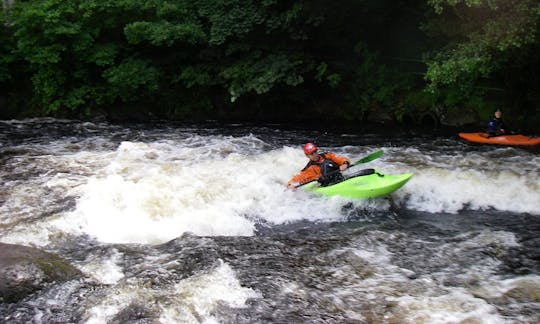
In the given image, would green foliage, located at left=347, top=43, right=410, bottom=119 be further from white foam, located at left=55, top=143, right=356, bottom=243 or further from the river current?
white foam, located at left=55, top=143, right=356, bottom=243

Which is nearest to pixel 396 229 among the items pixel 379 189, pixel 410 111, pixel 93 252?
pixel 379 189

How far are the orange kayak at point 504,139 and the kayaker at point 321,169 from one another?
4.08m

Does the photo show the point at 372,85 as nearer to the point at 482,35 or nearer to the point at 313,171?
the point at 482,35

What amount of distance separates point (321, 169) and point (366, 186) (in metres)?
0.78

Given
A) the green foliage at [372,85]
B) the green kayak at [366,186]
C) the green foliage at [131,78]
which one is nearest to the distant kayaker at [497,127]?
the green foliage at [372,85]

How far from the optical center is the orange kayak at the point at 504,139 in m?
9.57

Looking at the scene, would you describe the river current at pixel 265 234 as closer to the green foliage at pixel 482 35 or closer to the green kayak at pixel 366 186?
the green kayak at pixel 366 186

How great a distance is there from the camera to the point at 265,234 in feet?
20.7

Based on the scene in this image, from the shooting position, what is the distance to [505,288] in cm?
462

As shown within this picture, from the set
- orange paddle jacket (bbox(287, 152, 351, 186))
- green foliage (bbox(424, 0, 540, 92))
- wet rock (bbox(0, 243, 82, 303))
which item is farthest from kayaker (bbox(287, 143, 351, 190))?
wet rock (bbox(0, 243, 82, 303))

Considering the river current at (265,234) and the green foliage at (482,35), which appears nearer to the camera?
the river current at (265,234)

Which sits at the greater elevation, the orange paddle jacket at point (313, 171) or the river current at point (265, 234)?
the orange paddle jacket at point (313, 171)

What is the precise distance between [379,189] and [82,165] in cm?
529

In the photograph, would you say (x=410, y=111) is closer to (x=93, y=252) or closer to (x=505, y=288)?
(x=505, y=288)
